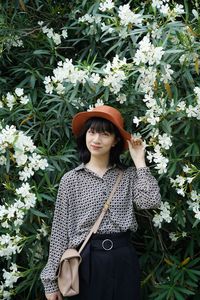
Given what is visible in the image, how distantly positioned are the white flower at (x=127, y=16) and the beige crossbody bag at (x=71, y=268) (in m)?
0.96

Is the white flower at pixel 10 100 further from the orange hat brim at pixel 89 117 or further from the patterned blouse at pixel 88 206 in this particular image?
the patterned blouse at pixel 88 206

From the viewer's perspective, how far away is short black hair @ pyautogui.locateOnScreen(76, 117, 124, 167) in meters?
2.61

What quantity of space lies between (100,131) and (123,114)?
19.4 inches

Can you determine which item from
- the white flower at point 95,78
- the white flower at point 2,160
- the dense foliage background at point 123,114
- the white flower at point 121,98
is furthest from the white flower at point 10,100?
the white flower at point 121,98

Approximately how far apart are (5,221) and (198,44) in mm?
1358

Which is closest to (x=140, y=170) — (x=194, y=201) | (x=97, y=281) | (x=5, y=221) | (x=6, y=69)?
(x=194, y=201)

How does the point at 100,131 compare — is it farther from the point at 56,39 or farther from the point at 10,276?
the point at 56,39

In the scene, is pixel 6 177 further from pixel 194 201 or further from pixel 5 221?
pixel 194 201

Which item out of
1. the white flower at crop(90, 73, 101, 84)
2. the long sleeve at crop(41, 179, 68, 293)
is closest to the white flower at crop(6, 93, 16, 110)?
the white flower at crop(90, 73, 101, 84)

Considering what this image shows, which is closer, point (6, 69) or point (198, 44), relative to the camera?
point (198, 44)

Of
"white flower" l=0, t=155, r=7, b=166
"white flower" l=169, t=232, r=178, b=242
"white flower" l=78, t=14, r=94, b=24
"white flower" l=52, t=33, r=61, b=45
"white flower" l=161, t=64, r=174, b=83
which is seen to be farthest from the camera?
"white flower" l=52, t=33, r=61, b=45

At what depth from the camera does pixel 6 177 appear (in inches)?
121

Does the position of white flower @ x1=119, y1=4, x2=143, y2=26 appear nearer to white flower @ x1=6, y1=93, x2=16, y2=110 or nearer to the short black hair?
the short black hair

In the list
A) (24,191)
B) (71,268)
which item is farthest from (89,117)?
(71,268)
